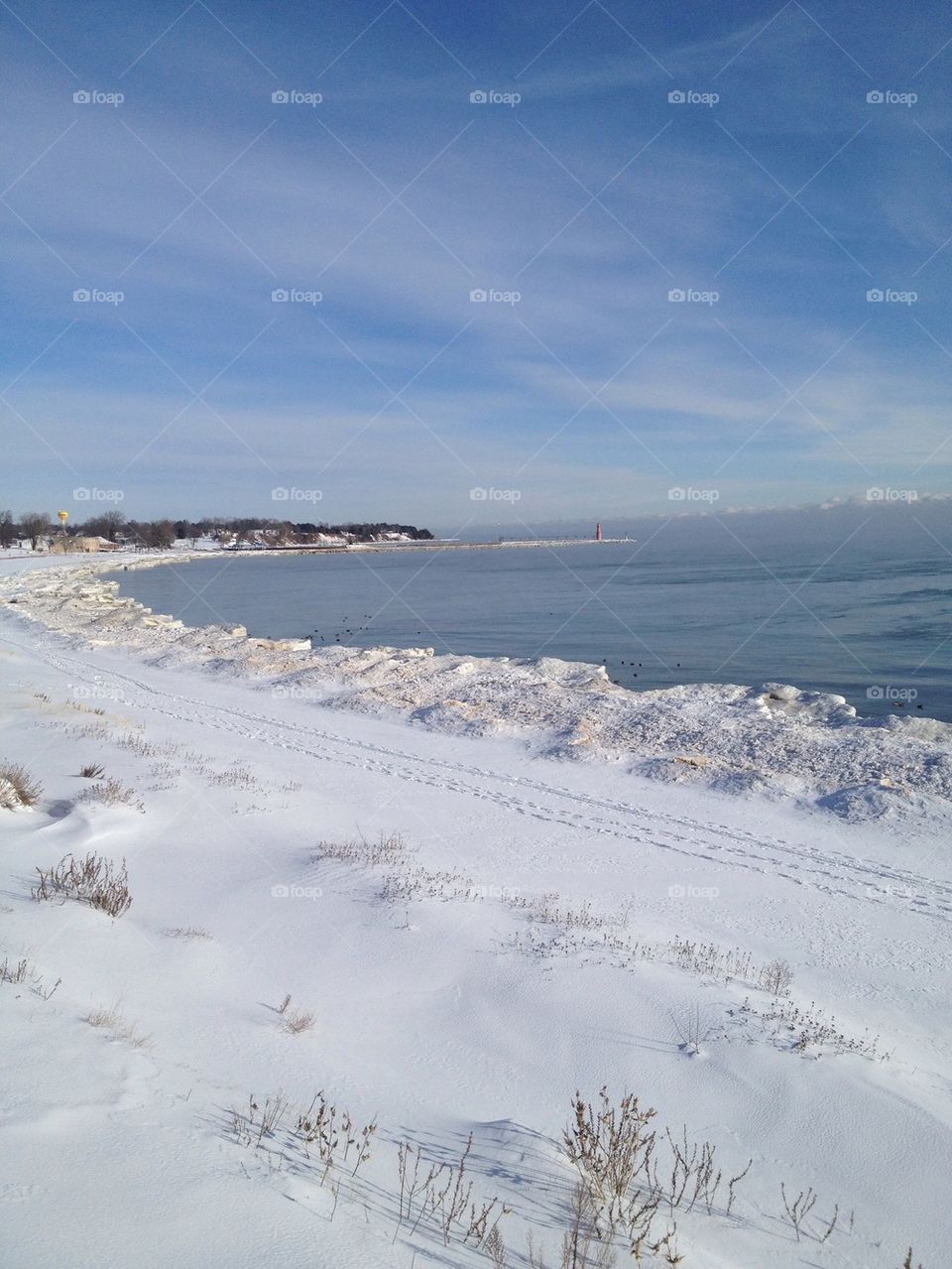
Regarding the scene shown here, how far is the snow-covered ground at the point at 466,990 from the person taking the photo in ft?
12.0

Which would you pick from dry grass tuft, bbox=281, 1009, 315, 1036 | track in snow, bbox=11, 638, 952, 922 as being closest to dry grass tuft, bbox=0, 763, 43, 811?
track in snow, bbox=11, 638, 952, 922

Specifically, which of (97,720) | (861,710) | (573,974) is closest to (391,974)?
(573,974)

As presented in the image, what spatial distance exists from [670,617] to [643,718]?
23257mm

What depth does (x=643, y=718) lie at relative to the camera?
18.4 meters

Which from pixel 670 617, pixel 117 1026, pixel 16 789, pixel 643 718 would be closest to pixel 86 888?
pixel 117 1026

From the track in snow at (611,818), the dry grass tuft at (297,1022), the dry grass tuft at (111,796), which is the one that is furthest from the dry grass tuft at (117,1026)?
the track in snow at (611,818)

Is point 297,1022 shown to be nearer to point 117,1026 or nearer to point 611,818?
point 117,1026

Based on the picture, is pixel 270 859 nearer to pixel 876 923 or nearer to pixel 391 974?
pixel 391 974

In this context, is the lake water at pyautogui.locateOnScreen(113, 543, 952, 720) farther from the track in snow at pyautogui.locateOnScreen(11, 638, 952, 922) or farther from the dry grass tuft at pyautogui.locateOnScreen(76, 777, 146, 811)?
the dry grass tuft at pyautogui.locateOnScreen(76, 777, 146, 811)

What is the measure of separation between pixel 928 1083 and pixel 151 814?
8.90 metres

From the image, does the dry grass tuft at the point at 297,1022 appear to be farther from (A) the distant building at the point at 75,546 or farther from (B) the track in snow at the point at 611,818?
(A) the distant building at the point at 75,546

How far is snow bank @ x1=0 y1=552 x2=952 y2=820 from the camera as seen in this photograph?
47.2 feet

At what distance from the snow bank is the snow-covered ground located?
0.15m

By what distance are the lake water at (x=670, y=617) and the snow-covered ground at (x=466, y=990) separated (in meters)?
10.5
